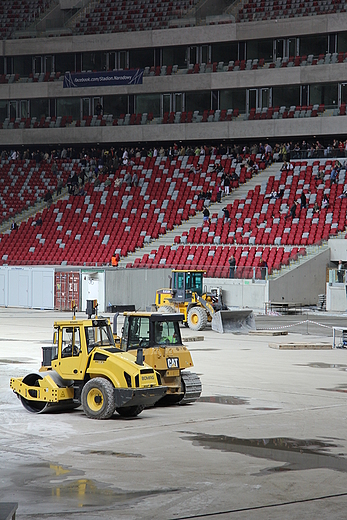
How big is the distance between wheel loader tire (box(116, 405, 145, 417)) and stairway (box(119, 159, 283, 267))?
31.0 m

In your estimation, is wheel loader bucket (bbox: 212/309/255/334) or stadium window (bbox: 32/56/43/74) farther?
stadium window (bbox: 32/56/43/74)

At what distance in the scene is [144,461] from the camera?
1234 centimetres

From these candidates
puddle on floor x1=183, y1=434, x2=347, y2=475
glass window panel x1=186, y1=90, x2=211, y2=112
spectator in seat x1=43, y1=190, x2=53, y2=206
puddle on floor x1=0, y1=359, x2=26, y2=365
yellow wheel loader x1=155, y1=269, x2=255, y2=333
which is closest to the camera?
puddle on floor x1=183, y1=434, x2=347, y2=475

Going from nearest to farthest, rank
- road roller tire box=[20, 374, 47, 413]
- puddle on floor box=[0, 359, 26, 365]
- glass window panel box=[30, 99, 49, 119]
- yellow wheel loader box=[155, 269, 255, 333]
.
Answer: road roller tire box=[20, 374, 47, 413] < puddle on floor box=[0, 359, 26, 365] < yellow wheel loader box=[155, 269, 255, 333] < glass window panel box=[30, 99, 49, 119]

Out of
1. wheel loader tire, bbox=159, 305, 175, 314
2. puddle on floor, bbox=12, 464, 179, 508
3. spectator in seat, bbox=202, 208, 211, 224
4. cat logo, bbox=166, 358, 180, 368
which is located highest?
spectator in seat, bbox=202, 208, 211, 224

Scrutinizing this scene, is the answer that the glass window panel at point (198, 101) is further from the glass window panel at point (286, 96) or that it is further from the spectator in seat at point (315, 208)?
A: the spectator in seat at point (315, 208)

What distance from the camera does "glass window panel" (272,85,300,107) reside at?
57.2 m

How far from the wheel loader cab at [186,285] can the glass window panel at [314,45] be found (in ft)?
91.9

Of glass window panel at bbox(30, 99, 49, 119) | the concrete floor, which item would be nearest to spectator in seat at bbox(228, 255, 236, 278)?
the concrete floor

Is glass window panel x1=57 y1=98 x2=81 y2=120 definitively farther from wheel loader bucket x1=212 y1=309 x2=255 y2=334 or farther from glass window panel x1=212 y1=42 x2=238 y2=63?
wheel loader bucket x1=212 y1=309 x2=255 y2=334

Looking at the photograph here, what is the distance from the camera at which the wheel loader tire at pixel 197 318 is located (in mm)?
32781

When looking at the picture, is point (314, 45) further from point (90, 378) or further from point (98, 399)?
point (98, 399)

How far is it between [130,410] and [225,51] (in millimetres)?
47037

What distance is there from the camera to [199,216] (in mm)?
50969
